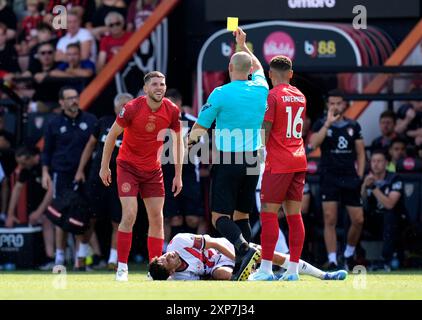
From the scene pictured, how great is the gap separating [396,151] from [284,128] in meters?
4.38

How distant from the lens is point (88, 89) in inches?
707

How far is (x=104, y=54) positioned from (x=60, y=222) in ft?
9.96

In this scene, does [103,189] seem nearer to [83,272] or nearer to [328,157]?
[83,272]

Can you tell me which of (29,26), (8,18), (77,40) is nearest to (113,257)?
(77,40)

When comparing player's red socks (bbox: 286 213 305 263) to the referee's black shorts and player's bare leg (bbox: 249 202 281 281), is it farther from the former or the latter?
the referee's black shorts

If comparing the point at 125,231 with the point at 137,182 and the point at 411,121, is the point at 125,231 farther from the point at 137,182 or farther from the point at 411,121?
the point at 411,121

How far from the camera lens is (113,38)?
731 inches

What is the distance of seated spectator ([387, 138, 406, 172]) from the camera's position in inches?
650

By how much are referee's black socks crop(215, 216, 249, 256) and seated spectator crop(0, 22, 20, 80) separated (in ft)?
24.1

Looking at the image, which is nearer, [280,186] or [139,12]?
[280,186]

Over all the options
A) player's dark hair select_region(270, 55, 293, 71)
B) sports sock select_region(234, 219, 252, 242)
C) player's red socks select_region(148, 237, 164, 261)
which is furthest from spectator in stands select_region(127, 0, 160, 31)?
player's dark hair select_region(270, 55, 293, 71)

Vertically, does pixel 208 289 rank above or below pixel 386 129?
below

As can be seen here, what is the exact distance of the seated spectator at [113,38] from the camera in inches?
728
